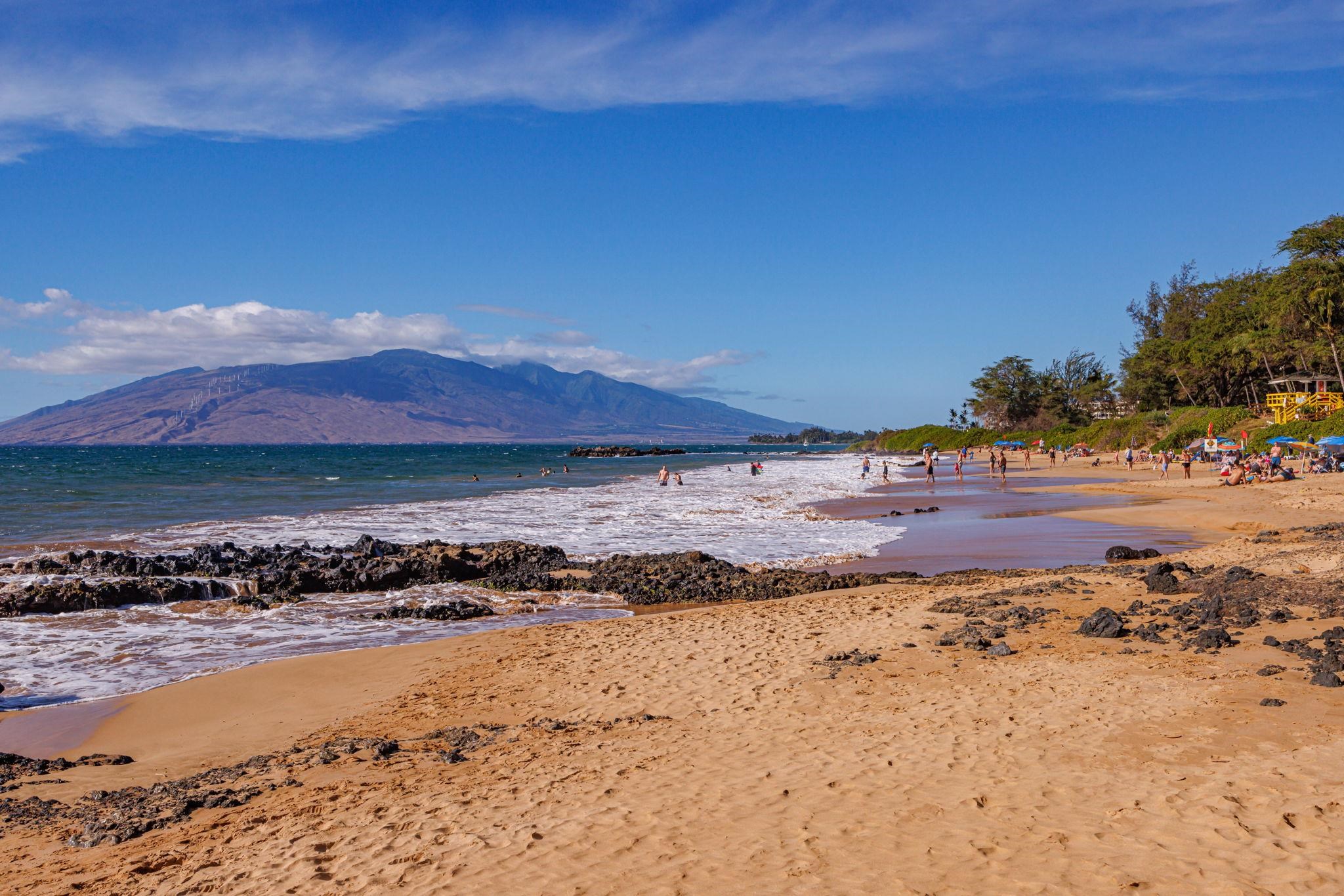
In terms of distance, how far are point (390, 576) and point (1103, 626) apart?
1284 centimetres

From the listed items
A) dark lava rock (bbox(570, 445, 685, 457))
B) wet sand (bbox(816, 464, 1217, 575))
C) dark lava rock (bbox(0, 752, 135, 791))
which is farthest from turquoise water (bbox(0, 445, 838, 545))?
dark lava rock (bbox(570, 445, 685, 457))

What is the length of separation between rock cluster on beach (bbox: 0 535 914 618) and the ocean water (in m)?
0.60

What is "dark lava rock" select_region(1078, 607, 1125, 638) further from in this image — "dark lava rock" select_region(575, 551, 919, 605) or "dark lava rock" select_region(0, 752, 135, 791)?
"dark lava rock" select_region(0, 752, 135, 791)

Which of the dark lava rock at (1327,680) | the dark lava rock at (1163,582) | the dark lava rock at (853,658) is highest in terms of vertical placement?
the dark lava rock at (1163,582)

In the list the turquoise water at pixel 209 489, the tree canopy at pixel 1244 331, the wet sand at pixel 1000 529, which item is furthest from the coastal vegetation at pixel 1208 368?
the turquoise water at pixel 209 489

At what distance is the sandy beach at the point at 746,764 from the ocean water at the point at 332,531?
1706mm

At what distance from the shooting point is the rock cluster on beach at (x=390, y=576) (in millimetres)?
15133

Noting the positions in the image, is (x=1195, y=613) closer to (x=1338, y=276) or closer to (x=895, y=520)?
(x=895, y=520)

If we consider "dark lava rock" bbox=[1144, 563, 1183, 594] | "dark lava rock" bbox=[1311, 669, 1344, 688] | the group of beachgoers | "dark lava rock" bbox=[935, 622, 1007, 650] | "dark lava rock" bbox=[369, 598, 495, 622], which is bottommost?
"dark lava rock" bbox=[369, 598, 495, 622]

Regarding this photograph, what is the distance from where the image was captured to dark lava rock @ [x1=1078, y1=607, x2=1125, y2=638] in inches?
400

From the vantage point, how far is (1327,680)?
306 inches

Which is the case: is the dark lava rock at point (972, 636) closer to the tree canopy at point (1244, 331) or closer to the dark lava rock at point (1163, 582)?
the dark lava rock at point (1163, 582)

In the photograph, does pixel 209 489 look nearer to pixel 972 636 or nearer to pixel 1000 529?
pixel 1000 529

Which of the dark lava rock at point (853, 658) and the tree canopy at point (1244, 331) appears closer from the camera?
the dark lava rock at point (853, 658)
